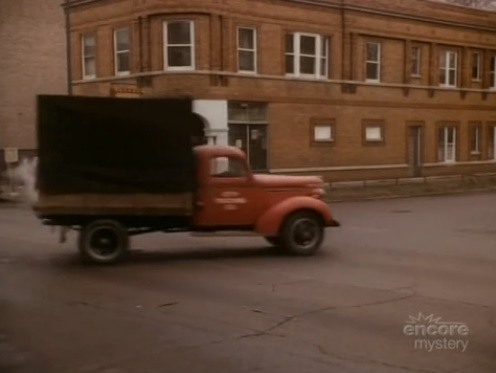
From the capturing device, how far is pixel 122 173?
39.5 ft

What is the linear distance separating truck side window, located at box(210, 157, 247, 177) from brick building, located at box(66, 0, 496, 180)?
37.0 ft

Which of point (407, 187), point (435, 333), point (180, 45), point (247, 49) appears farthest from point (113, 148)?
point (407, 187)

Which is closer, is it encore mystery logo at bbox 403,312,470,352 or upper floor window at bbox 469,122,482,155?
encore mystery logo at bbox 403,312,470,352

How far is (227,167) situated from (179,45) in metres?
16.2

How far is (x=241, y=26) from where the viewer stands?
95.9 ft

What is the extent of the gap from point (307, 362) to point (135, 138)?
6.67 metres

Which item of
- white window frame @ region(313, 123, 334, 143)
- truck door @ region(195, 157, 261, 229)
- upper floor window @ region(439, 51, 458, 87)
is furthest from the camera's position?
upper floor window @ region(439, 51, 458, 87)

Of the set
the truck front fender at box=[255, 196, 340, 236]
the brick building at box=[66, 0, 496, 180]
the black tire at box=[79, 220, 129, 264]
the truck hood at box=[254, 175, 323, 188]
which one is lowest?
the black tire at box=[79, 220, 129, 264]

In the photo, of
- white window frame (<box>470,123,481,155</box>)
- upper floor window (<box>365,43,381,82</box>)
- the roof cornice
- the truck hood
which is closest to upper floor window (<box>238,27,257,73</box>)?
the roof cornice

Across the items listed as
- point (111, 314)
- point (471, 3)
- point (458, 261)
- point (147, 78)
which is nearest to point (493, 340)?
point (111, 314)

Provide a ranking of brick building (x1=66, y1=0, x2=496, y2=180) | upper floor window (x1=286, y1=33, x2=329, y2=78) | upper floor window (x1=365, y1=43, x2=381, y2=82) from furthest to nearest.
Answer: upper floor window (x1=365, y1=43, x2=381, y2=82) → upper floor window (x1=286, y1=33, x2=329, y2=78) → brick building (x1=66, y1=0, x2=496, y2=180)

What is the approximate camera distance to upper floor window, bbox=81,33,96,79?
31.5 meters

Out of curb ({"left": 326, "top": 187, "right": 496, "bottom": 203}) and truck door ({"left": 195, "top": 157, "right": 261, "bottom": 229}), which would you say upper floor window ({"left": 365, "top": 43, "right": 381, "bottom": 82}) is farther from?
truck door ({"left": 195, "top": 157, "right": 261, "bottom": 229})

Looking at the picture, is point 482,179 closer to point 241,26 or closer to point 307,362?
point 241,26
